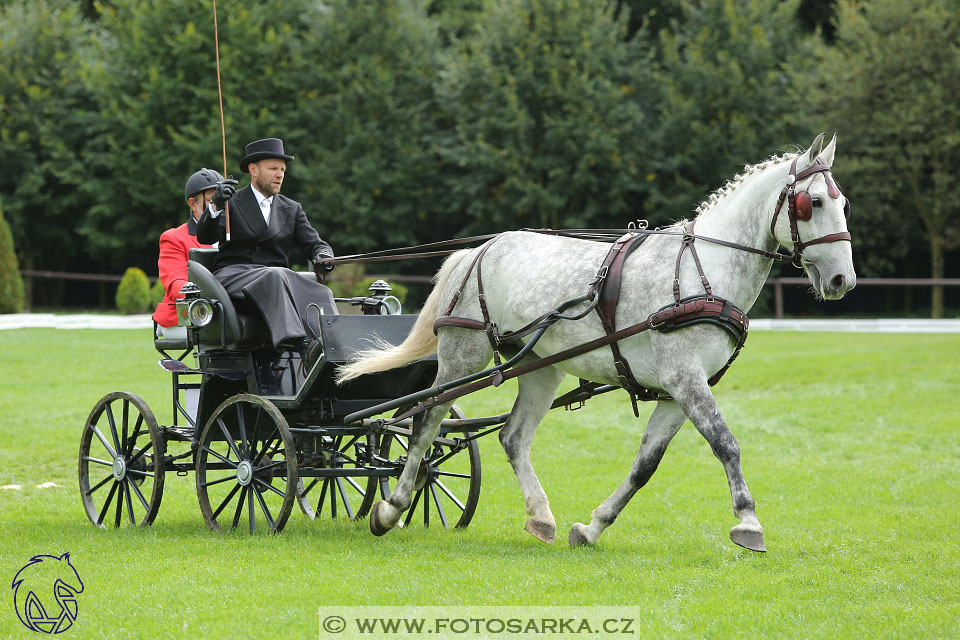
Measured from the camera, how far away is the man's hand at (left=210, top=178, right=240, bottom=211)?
20.4ft

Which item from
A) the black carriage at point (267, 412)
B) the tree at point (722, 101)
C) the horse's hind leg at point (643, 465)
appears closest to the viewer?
the horse's hind leg at point (643, 465)

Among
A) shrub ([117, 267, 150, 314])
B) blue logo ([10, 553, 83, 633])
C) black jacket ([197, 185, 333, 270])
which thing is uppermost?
black jacket ([197, 185, 333, 270])

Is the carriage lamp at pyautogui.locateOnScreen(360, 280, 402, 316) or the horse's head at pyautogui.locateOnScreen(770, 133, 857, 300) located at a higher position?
the horse's head at pyautogui.locateOnScreen(770, 133, 857, 300)

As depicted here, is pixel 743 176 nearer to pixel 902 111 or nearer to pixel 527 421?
pixel 527 421

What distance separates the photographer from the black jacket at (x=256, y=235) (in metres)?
6.85

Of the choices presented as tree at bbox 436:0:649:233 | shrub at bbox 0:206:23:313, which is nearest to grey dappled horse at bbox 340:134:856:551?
shrub at bbox 0:206:23:313

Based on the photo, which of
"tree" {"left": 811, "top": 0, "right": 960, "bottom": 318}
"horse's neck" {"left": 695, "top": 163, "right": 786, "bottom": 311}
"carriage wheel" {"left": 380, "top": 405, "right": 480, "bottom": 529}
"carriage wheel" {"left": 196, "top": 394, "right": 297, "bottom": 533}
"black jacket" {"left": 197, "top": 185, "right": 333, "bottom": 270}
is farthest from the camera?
"tree" {"left": 811, "top": 0, "right": 960, "bottom": 318}

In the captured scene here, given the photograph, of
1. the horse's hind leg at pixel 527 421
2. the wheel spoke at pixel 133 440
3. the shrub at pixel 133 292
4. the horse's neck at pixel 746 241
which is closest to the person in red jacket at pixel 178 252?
the wheel spoke at pixel 133 440

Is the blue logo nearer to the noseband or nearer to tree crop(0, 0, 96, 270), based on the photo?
the noseband

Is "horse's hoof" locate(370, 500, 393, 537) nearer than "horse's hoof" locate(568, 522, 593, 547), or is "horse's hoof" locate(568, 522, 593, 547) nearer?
"horse's hoof" locate(568, 522, 593, 547)

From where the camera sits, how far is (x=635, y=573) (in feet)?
17.1

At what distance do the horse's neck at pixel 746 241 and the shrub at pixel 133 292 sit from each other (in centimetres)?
2031

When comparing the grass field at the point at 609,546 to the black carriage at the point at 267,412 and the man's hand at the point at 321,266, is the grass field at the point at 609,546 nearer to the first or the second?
the black carriage at the point at 267,412

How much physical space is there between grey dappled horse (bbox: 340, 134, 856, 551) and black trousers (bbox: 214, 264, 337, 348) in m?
0.48
